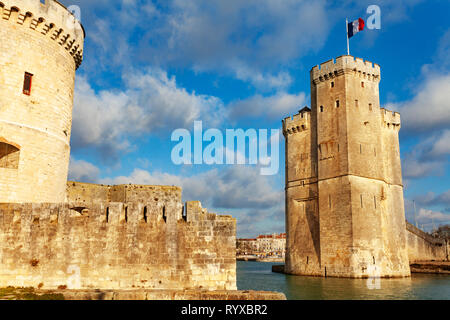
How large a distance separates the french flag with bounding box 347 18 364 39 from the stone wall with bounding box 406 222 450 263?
23234 mm

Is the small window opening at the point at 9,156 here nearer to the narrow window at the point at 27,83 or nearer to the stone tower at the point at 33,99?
the stone tower at the point at 33,99

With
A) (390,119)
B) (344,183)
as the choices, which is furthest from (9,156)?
(390,119)

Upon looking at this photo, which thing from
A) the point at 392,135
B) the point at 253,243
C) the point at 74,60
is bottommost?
the point at 253,243

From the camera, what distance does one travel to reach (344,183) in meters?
32.2

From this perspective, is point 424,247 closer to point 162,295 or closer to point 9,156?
point 162,295

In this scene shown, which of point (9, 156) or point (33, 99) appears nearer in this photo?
A: point (9, 156)

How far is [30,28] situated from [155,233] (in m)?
8.70

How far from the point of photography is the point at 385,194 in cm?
3419

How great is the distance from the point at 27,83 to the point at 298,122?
29.0 meters
